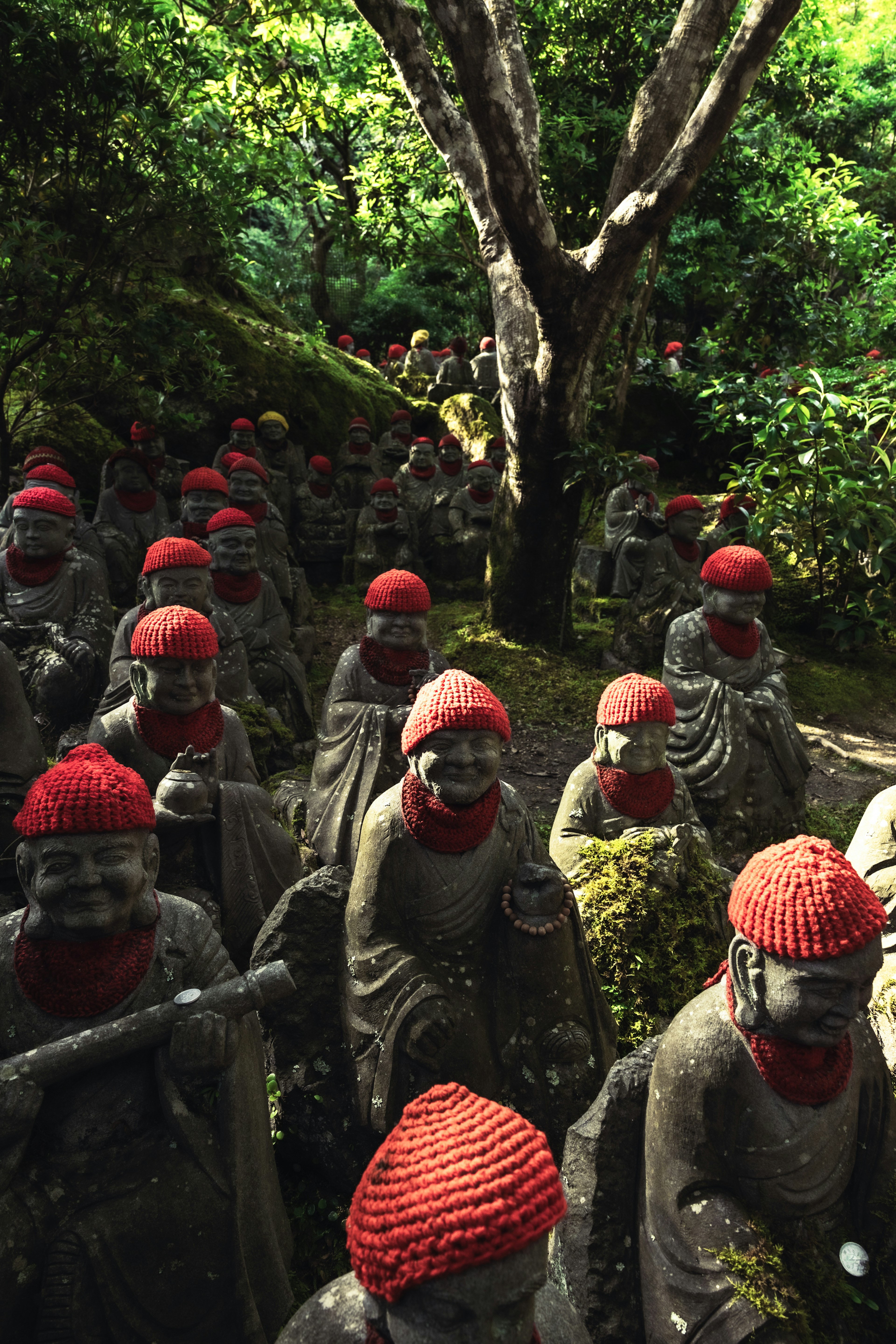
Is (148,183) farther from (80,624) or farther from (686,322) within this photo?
(686,322)

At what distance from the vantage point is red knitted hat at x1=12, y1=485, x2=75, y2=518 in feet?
22.4

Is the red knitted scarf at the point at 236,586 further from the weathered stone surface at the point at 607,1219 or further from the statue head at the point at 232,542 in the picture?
the weathered stone surface at the point at 607,1219

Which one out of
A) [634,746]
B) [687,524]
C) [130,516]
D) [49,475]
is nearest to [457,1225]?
[634,746]

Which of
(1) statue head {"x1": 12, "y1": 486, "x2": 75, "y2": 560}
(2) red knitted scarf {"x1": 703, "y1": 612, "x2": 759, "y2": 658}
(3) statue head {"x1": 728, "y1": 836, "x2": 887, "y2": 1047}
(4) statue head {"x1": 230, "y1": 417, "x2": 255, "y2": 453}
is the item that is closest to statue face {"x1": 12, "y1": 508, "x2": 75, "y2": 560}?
(1) statue head {"x1": 12, "y1": 486, "x2": 75, "y2": 560}

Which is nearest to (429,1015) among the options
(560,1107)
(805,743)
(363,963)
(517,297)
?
(363,963)

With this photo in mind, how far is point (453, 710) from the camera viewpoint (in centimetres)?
348

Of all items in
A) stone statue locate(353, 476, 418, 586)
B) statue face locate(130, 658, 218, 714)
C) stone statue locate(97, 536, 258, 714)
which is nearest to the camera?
statue face locate(130, 658, 218, 714)

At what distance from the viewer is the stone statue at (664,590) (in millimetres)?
11742

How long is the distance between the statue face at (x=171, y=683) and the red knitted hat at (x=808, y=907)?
3002mm

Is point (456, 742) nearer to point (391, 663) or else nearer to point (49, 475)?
point (391, 663)

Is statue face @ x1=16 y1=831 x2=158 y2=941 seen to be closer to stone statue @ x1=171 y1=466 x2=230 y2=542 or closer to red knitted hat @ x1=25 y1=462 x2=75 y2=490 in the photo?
red knitted hat @ x1=25 y1=462 x2=75 y2=490

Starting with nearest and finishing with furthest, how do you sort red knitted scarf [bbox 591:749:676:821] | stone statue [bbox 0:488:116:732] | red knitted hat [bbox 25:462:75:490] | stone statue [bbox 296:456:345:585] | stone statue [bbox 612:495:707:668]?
1. red knitted scarf [bbox 591:749:676:821]
2. stone statue [bbox 0:488:116:732]
3. red knitted hat [bbox 25:462:75:490]
4. stone statue [bbox 612:495:707:668]
5. stone statue [bbox 296:456:345:585]

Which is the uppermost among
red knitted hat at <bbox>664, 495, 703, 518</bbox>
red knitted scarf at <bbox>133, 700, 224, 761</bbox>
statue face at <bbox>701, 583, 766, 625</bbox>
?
red knitted hat at <bbox>664, 495, 703, 518</bbox>

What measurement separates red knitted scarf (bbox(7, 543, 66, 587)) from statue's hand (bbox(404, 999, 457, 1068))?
5236 millimetres
